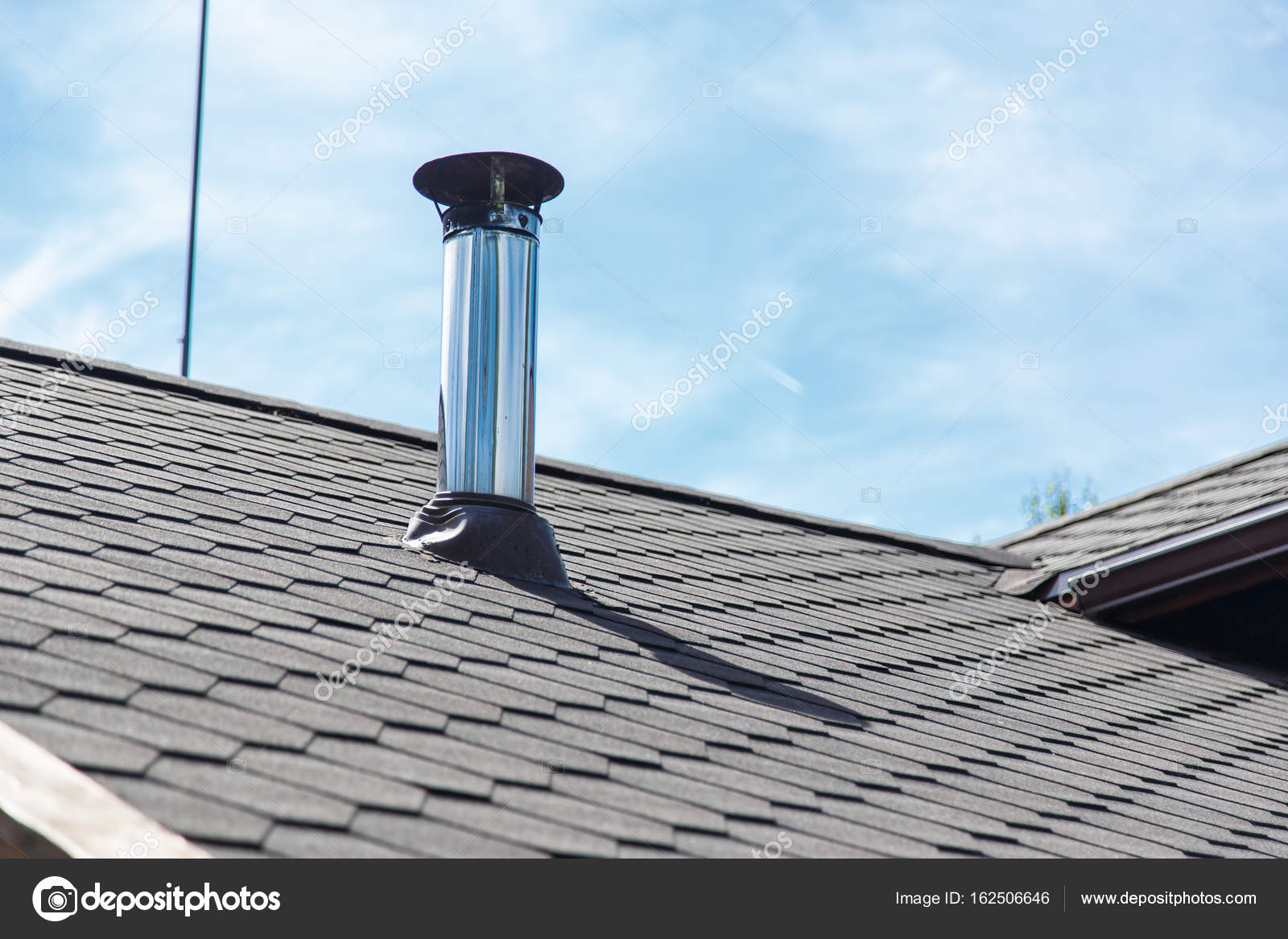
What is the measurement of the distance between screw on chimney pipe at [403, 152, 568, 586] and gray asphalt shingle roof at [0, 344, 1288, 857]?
6.9 inches

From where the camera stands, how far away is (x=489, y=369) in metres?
4.40

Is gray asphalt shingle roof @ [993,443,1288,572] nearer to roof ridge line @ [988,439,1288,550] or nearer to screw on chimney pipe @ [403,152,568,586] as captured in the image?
roof ridge line @ [988,439,1288,550]

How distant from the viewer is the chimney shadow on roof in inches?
145

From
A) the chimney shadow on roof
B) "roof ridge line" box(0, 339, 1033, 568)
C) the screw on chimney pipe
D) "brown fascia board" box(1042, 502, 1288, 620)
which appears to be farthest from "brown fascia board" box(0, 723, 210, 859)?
"brown fascia board" box(1042, 502, 1288, 620)

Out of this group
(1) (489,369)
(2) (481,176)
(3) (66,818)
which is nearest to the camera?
(3) (66,818)

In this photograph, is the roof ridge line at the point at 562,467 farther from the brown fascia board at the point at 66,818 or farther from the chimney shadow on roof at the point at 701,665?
the brown fascia board at the point at 66,818

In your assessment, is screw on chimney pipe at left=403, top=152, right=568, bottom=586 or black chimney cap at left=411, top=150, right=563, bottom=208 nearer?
screw on chimney pipe at left=403, top=152, right=568, bottom=586

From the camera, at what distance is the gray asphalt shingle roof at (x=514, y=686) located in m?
2.29

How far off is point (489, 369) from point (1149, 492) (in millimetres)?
5166

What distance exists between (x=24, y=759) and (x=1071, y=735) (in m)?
3.57

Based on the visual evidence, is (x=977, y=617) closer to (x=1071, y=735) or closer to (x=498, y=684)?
(x=1071, y=735)

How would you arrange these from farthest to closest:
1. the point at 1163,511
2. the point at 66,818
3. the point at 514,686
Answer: the point at 1163,511 → the point at 514,686 → the point at 66,818

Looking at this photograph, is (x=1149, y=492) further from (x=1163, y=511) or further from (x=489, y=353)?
(x=489, y=353)
